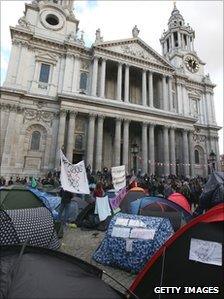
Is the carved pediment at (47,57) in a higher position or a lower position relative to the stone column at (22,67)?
higher

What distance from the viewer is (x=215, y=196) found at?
146 inches

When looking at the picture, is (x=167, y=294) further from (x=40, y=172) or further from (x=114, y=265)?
(x=40, y=172)

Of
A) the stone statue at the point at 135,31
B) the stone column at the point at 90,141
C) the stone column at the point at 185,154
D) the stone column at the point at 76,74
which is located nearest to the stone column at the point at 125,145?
the stone column at the point at 90,141

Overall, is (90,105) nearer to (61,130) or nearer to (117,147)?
(61,130)

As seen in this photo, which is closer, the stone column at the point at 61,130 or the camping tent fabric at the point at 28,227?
the camping tent fabric at the point at 28,227

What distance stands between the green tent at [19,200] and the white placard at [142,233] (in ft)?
14.7

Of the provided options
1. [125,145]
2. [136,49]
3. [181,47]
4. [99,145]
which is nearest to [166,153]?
[125,145]

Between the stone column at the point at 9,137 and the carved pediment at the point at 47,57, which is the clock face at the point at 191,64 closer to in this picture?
the carved pediment at the point at 47,57

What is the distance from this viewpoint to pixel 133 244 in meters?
5.25

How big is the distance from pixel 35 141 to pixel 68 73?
9.78 m

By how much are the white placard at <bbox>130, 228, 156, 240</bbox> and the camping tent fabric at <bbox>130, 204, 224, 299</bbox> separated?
1472mm

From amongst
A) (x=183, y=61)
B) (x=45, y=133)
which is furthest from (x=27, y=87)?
(x=183, y=61)

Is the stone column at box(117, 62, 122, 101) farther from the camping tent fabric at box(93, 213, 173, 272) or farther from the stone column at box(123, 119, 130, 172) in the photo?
the camping tent fabric at box(93, 213, 173, 272)

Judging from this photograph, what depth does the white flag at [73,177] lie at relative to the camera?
25.3 ft
